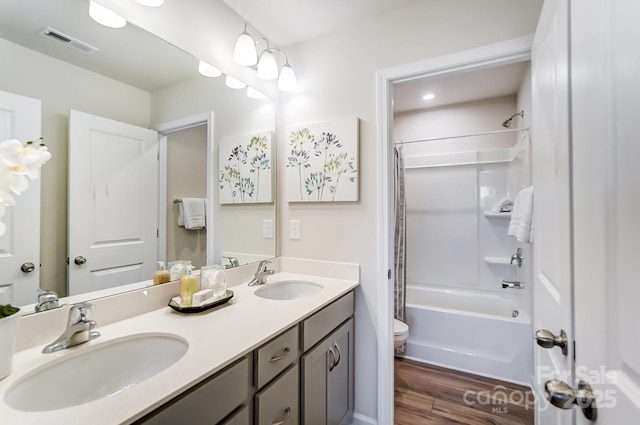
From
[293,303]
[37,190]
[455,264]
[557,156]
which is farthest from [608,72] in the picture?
[455,264]

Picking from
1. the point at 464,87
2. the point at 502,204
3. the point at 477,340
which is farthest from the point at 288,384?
the point at 464,87

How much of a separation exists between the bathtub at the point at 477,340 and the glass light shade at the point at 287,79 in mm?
2075

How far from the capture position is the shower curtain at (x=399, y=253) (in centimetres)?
256

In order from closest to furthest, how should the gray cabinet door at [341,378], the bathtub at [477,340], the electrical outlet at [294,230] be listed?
the gray cabinet door at [341,378], the electrical outlet at [294,230], the bathtub at [477,340]

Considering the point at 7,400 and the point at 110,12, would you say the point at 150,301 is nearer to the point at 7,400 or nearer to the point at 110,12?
the point at 7,400

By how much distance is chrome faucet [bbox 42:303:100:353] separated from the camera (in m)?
0.87

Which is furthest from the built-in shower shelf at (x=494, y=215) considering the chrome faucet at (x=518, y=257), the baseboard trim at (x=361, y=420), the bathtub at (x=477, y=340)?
the baseboard trim at (x=361, y=420)

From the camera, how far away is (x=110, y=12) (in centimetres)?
114

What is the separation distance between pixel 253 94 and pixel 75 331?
1.52m

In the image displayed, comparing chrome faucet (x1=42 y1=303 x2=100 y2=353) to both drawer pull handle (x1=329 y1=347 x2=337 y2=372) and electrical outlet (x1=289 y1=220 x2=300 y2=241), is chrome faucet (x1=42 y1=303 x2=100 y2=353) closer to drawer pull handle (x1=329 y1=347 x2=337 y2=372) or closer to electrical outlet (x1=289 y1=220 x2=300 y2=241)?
drawer pull handle (x1=329 y1=347 x2=337 y2=372)

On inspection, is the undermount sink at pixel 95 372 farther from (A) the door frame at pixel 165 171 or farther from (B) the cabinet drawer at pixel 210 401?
(A) the door frame at pixel 165 171

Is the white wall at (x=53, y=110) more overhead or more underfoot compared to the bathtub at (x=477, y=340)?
more overhead

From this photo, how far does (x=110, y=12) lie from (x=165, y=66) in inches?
10.2

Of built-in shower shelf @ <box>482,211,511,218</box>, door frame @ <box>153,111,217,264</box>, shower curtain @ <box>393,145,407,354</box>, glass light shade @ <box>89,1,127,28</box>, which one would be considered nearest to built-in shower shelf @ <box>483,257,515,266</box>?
built-in shower shelf @ <box>482,211,511,218</box>
